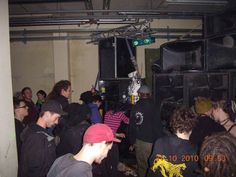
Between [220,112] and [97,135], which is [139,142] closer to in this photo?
[220,112]

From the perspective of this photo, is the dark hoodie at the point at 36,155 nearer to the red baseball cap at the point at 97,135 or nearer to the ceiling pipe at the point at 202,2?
the red baseball cap at the point at 97,135

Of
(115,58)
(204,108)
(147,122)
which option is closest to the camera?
(204,108)

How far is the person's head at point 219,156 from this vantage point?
143cm

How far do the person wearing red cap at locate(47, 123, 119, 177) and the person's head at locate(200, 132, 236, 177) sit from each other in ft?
2.06

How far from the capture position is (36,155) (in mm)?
2463

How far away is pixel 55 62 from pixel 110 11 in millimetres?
3497

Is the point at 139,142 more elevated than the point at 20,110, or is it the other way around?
the point at 20,110

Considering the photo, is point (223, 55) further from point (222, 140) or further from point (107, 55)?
point (222, 140)

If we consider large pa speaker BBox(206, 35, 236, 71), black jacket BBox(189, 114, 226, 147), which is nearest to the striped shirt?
large pa speaker BBox(206, 35, 236, 71)

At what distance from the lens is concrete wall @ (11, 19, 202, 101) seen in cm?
858

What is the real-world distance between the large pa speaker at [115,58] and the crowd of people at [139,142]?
316 cm

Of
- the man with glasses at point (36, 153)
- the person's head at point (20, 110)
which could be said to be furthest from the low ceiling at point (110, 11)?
the man with glasses at point (36, 153)

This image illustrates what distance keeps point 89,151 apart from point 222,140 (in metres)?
0.78

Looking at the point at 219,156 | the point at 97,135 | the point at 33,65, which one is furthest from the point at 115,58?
the point at 219,156
